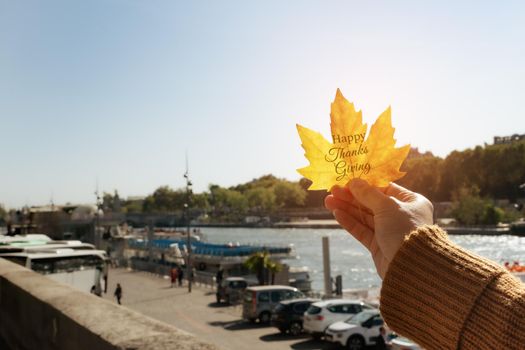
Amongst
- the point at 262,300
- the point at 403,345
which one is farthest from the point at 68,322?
the point at 262,300

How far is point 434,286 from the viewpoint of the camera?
1.50 metres

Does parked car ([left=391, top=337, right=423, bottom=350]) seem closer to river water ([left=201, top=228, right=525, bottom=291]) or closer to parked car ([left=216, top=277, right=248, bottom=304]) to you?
parked car ([left=216, top=277, right=248, bottom=304])

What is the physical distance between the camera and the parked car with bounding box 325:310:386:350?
15945 mm

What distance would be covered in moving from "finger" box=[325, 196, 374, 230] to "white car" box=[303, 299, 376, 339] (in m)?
15.5

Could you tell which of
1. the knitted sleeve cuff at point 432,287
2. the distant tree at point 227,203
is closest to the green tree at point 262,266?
the knitted sleeve cuff at point 432,287

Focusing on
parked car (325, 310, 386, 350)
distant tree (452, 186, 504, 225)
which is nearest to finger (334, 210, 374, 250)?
parked car (325, 310, 386, 350)

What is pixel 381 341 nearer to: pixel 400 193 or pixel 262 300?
pixel 262 300

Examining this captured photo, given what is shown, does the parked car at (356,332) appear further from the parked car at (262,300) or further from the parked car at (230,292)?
the parked car at (230,292)

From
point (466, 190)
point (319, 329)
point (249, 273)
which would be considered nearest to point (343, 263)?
point (249, 273)

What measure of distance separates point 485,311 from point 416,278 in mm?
212

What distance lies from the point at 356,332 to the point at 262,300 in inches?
197

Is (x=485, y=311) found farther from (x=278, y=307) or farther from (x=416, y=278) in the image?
(x=278, y=307)

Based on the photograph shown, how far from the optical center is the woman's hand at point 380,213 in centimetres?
173

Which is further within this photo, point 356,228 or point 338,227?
point 338,227
